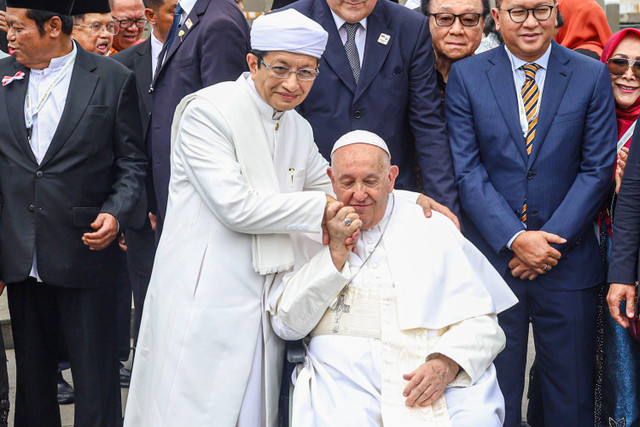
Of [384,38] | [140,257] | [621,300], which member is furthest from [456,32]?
[140,257]

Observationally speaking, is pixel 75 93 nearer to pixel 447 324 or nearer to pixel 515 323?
pixel 447 324

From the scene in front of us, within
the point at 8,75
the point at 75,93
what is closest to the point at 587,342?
the point at 75,93

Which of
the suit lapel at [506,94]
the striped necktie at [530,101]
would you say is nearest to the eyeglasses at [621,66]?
the striped necktie at [530,101]

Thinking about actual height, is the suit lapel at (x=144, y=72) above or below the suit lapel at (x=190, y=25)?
below

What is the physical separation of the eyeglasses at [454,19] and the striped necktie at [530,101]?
1.32 feet

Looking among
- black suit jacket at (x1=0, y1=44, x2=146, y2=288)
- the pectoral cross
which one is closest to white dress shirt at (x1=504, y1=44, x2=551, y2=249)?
the pectoral cross

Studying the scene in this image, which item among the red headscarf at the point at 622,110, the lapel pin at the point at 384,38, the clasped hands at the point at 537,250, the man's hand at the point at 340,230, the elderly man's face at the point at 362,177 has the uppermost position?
the lapel pin at the point at 384,38

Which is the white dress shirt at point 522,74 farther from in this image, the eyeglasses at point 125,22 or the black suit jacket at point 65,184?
the eyeglasses at point 125,22

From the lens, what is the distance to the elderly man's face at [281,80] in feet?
12.4

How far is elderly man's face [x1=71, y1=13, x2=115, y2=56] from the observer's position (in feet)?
20.1

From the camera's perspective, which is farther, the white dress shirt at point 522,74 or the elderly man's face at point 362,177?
the white dress shirt at point 522,74

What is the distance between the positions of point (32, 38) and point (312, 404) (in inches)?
84.8

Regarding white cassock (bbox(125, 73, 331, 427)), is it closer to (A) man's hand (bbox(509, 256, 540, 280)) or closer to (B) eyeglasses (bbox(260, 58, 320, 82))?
(B) eyeglasses (bbox(260, 58, 320, 82))

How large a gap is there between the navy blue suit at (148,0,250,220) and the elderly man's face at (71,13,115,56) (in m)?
1.52
